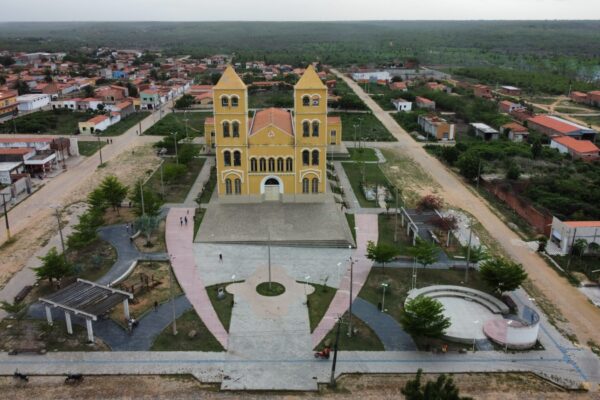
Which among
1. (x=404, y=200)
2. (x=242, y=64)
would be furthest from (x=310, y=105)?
(x=242, y=64)

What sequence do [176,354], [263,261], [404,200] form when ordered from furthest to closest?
1. [404,200]
2. [263,261]
3. [176,354]

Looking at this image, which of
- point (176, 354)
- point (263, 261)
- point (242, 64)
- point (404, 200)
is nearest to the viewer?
point (176, 354)

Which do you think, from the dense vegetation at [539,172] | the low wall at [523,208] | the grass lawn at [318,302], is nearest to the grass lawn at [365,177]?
the dense vegetation at [539,172]

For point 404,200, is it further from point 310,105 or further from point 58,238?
point 58,238

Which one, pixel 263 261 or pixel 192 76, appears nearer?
pixel 263 261

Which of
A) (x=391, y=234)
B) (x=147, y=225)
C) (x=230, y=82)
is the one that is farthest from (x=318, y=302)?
(x=230, y=82)

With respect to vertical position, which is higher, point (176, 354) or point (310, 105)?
point (310, 105)

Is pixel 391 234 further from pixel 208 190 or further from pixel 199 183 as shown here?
pixel 199 183
